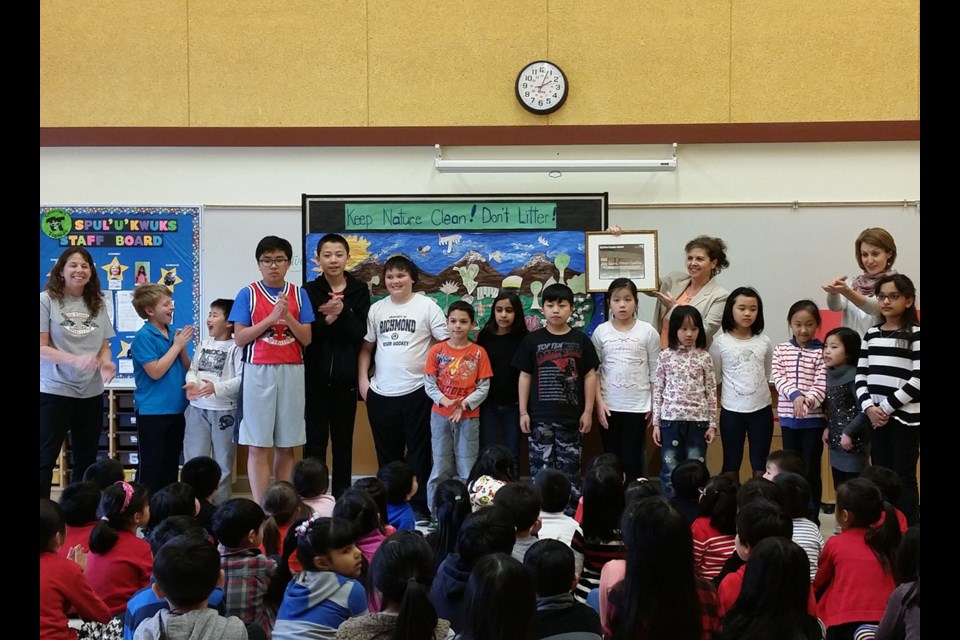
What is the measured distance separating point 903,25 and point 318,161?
12.8 ft

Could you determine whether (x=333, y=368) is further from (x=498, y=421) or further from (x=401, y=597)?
(x=401, y=597)

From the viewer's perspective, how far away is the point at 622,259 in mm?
4863

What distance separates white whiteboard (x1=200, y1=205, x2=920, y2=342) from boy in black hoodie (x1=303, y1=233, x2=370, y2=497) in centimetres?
117

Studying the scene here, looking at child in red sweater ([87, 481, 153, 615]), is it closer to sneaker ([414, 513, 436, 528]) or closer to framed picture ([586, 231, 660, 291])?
sneaker ([414, 513, 436, 528])

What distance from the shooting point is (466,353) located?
4.39 m

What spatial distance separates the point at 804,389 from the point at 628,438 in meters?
0.94

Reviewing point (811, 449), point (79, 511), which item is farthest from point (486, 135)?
point (79, 511)

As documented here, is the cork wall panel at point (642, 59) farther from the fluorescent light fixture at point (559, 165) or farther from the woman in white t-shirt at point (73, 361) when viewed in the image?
the woman in white t-shirt at point (73, 361)

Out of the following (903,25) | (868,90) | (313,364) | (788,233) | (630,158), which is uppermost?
(903,25)

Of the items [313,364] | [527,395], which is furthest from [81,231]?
[527,395]

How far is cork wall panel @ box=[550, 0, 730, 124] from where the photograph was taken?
206 inches

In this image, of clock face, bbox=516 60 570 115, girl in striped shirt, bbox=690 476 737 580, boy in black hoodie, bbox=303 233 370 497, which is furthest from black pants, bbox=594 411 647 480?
clock face, bbox=516 60 570 115

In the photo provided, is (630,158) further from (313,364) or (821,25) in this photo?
(313,364)

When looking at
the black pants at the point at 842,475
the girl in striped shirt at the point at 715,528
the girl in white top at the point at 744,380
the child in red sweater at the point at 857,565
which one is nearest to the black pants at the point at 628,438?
the girl in white top at the point at 744,380
